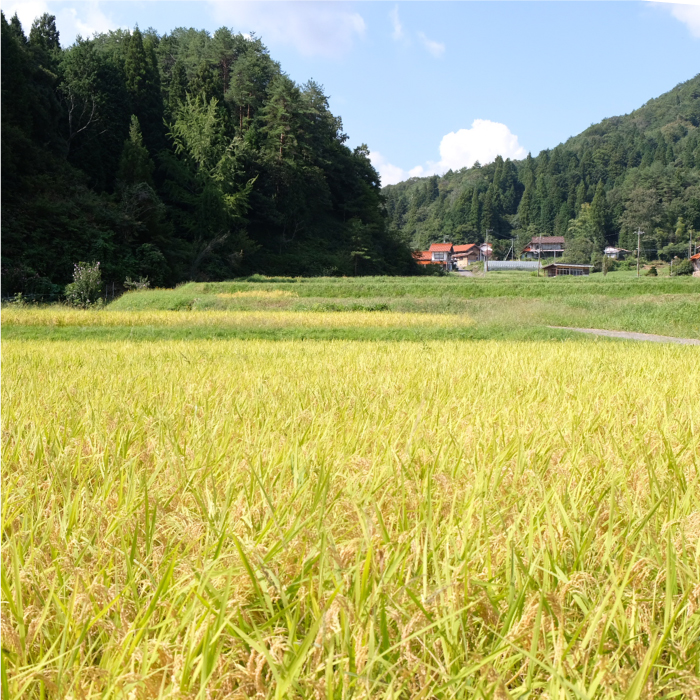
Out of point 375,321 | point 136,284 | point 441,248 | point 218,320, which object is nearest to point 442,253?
point 441,248

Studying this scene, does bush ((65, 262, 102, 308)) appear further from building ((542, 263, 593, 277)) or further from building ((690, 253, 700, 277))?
building ((542, 263, 593, 277))

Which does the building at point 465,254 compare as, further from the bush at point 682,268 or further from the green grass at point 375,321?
the green grass at point 375,321

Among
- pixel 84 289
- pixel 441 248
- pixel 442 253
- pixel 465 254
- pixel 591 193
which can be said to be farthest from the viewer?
pixel 591 193

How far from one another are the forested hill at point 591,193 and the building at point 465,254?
5.45 m

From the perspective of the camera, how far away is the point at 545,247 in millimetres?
116062

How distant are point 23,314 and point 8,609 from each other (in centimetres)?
1860

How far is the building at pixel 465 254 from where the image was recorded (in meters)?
117

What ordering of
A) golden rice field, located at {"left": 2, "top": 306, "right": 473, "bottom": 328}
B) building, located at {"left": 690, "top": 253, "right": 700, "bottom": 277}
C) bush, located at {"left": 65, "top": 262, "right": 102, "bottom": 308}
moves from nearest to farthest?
golden rice field, located at {"left": 2, "top": 306, "right": 473, "bottom": 328} → bush, located at {"left": 65, "top": 262, "right": 102, "bottom": 308} → building, located at {"left": 690, "top": 253, "right": 700, "bottom": 277}

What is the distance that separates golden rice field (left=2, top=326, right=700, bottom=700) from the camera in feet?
3.00

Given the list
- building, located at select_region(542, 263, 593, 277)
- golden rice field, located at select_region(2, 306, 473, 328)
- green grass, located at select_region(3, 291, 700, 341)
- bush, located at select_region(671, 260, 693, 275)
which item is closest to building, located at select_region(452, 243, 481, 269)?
building, located at select_region(542, 263, 593, 277)

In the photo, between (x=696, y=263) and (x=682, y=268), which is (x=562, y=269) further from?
(x=682, y=268)

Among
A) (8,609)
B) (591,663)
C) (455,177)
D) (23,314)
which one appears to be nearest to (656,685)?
(591,663)

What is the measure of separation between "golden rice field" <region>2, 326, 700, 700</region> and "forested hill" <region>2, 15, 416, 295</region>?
2954 centimetres

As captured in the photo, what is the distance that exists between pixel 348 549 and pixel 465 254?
4728 inches
